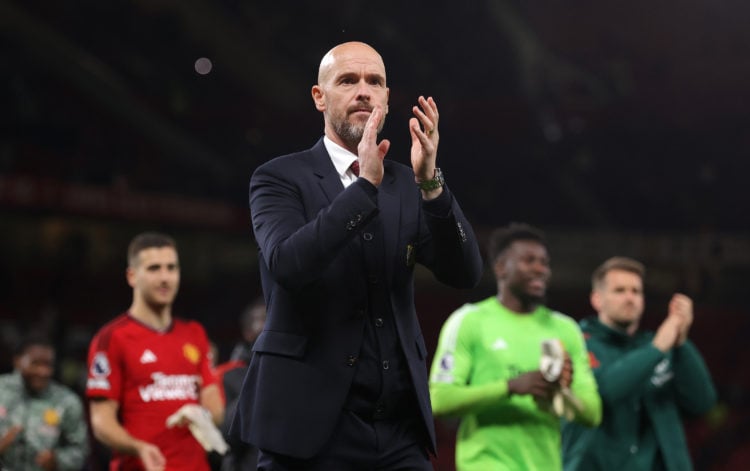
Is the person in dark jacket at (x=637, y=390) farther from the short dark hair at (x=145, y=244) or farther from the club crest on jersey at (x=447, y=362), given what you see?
the short dark hair at (x=145, y=244)

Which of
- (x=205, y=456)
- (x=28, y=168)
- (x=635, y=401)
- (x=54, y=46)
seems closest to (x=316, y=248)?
(x=205, y=456)

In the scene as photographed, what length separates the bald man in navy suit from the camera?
2.28 m

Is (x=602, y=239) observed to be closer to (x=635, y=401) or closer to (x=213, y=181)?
(x=213, y=181)

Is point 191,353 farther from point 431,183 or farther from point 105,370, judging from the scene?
point 431,183

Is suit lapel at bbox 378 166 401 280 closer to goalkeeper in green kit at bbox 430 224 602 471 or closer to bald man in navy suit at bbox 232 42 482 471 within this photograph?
bald man in navy suit at bbox 232 42 482 471

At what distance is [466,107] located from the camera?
16.8 m

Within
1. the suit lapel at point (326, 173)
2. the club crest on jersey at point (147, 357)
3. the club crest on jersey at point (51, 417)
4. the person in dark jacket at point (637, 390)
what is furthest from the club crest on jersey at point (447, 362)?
the club crest on jersey at point (51, 417)

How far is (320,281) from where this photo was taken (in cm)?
236

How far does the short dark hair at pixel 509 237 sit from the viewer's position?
190 inches

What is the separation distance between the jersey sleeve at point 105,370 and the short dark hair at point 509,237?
1781 millimetres

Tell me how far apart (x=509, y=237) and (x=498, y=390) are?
892mm

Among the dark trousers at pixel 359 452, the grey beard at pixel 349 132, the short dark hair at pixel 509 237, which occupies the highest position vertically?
the short dark hair at pixel 509 237

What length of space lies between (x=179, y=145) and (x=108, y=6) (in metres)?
2.51

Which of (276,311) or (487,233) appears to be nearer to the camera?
(276,311)
